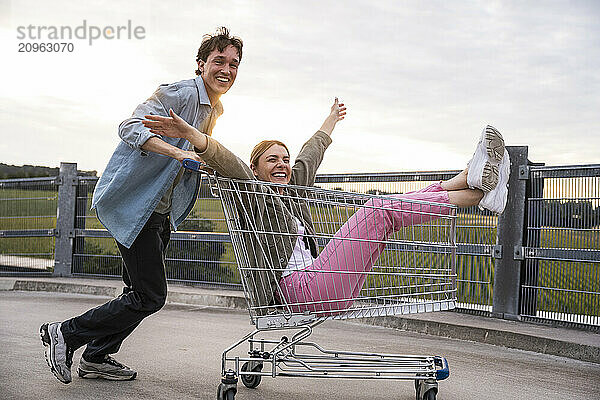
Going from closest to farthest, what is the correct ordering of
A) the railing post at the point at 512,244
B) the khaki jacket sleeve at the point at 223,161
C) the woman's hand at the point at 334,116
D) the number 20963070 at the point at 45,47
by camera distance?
the khaki jacket sleeve at the point at 223,161 < the woman's hand at the point at 334,116 < the railing post at the point at 512,244 < the number 20963070 at the point at 45,47

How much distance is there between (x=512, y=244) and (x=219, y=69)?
4514 millimetres

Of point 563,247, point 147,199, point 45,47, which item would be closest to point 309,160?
point 147,199

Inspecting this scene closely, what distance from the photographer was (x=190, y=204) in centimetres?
448

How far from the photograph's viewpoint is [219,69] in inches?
173

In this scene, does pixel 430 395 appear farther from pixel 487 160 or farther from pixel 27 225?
pixel 27 225

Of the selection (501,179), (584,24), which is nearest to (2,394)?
(501,179)

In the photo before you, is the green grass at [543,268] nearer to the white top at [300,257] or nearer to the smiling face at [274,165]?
the white top at [300,257]

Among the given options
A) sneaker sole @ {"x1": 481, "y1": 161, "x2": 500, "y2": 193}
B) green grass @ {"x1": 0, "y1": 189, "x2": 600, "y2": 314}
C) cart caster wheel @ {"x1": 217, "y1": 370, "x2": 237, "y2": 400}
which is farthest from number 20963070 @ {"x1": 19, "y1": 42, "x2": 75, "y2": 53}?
sneaker sole @ {"x1": 481, "y1": 161, "x2": 500, "y2": 193}

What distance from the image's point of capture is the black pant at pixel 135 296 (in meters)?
4.34

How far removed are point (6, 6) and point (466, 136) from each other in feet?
22.8

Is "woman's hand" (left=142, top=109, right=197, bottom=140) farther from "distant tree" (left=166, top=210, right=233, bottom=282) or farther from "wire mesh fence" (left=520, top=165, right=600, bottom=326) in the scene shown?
"distant tree" (left=166, top=210, right=233, bottom=282)

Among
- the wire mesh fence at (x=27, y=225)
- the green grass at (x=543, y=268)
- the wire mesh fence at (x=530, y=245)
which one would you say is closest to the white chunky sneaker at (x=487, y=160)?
the green grass at (x=543, y=268)

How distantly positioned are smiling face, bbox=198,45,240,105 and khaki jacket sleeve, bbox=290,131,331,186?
764 mm

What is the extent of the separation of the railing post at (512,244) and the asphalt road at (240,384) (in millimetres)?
1010
